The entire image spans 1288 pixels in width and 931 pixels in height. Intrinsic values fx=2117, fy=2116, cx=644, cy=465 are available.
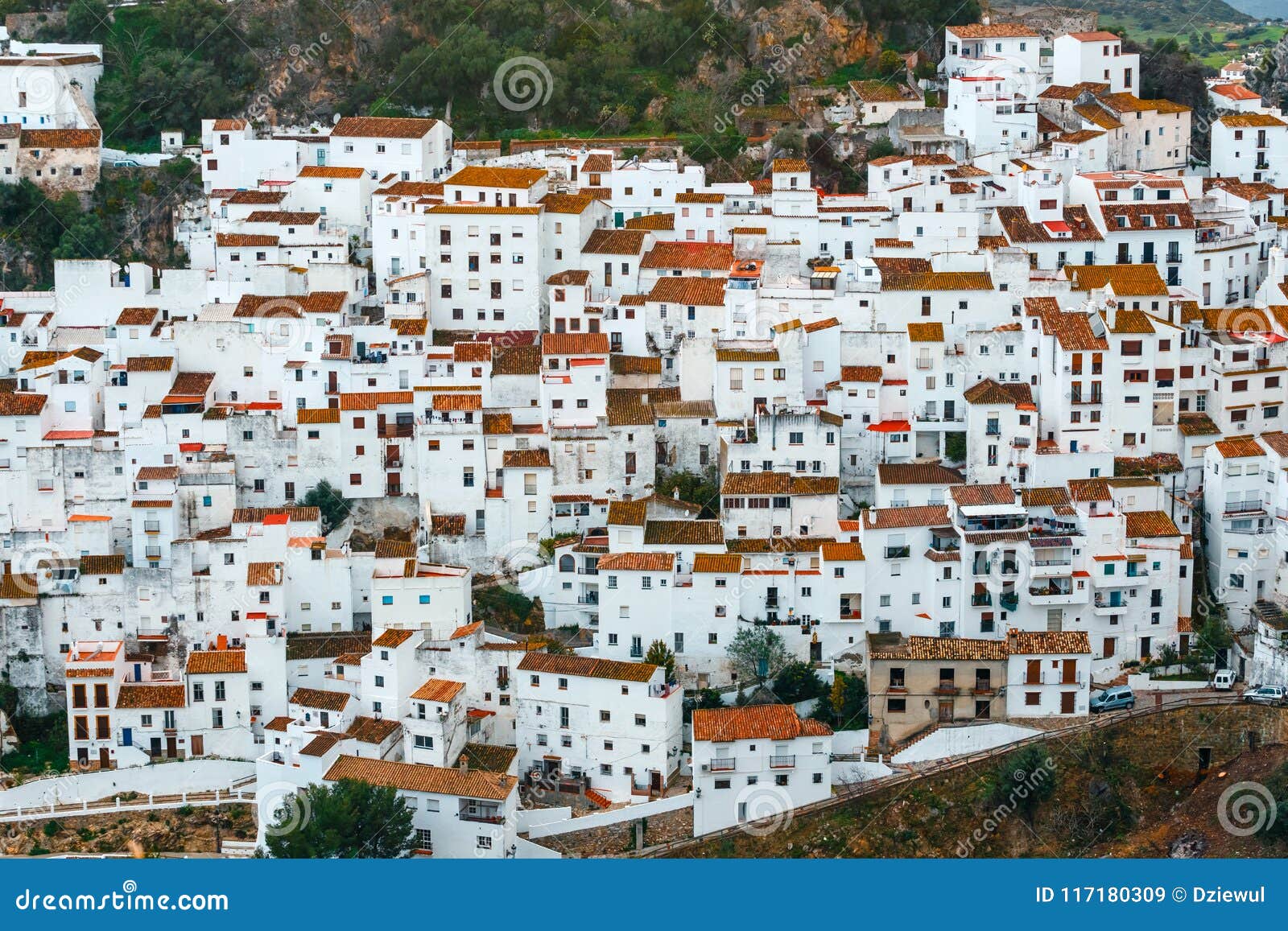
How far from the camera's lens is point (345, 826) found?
33.3 meters

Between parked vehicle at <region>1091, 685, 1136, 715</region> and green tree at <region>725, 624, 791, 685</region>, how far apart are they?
18.0ft

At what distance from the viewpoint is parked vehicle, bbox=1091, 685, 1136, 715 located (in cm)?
3734

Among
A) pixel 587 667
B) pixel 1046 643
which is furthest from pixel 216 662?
pixel 1046 643

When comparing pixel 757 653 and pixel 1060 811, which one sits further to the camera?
pixel 757 653

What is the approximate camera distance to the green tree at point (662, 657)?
37.7 metres

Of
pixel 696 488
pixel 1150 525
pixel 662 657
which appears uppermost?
pixel 696 488

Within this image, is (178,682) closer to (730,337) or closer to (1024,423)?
(730,337)

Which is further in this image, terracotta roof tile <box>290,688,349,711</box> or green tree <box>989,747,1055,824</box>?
terracotta roof tile <box>290,688,349,711</box>

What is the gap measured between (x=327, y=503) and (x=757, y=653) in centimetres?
926

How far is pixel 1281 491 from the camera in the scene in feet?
129

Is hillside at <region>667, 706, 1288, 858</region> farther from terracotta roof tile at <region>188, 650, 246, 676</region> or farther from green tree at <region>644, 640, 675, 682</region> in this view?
terracotta roof tile at <region>188, 650, 246, 676</region>

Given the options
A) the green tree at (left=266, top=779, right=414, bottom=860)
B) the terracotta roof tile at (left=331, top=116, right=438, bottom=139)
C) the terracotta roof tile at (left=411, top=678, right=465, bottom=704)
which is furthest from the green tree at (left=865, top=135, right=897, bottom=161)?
the green tree at (left=266, top=779, right=414, bottom=860)

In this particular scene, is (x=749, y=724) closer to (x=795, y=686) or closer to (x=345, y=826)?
(x=795, y=686)

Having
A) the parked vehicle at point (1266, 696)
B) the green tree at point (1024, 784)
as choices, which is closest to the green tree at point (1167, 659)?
the parked vehicle at point (1266, 696)
